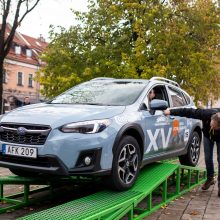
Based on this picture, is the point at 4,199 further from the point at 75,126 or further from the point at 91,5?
the point at 91,5

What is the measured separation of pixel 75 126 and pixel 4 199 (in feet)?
6.38

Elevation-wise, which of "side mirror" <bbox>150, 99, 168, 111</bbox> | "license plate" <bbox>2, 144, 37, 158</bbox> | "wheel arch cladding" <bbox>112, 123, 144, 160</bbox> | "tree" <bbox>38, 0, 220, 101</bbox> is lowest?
"license plate" <bbox>2, 144, 37, 158</bbox>

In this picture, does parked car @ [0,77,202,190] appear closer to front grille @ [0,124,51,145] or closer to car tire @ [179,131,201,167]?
front grille @ [0,124,51,145]

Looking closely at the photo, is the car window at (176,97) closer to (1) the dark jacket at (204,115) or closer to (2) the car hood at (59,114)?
(1) the dark jacket at (204,115)

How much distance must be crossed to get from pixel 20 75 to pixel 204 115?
1975 inches

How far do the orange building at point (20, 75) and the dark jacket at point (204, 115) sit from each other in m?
45.2

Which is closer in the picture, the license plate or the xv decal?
the license plate

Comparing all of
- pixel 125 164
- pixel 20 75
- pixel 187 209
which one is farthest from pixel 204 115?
pixel 20 75

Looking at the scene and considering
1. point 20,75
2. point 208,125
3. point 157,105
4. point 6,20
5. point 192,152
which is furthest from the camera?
point 20,75

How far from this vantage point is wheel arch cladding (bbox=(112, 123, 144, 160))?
212 inches

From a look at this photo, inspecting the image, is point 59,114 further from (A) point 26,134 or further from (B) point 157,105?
(B) point 157,105

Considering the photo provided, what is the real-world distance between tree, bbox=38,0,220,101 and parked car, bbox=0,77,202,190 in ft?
39.2

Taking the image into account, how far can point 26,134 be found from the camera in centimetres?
517

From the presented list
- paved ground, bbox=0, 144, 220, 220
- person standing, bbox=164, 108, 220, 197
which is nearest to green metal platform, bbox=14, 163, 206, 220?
paved ground, bbox=0, 144, 220, 220
